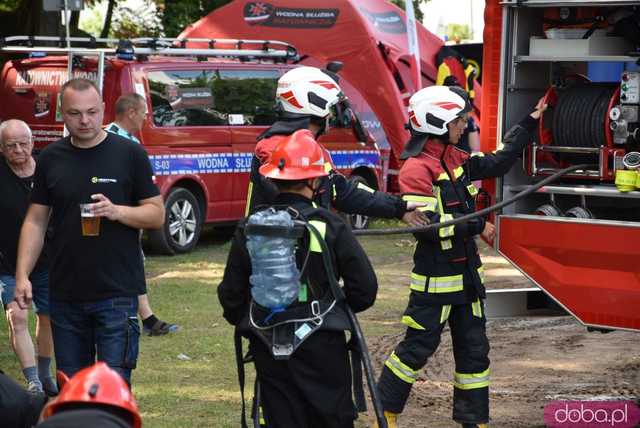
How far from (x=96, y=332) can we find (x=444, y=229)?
1.90 meters

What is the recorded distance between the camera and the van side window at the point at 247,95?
1461 cm

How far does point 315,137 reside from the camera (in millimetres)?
6336

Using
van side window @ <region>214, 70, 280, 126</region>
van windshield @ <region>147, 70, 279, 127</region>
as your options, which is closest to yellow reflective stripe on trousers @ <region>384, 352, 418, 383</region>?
van windshield @ <region>147, 70, 279, 127</region>

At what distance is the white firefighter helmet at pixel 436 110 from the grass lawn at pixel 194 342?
80.1 inches

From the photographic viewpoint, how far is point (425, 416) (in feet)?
24.0

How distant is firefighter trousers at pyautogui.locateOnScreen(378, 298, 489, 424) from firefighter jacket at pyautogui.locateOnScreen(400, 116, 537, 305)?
3.2 inches

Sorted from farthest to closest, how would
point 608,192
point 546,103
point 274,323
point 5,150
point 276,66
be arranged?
point 276,66, point 5,150, point 546,103, point 608,192, point 274,323

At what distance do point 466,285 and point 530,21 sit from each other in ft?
5.41

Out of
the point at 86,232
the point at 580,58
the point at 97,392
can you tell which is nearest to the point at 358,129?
the point at 580,58

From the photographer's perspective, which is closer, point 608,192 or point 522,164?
point 608,192

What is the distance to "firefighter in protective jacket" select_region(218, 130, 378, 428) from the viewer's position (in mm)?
4863

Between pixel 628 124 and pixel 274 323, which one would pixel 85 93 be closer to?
pixel 274 323

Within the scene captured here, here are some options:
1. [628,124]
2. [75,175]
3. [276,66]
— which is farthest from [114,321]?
[276,66]

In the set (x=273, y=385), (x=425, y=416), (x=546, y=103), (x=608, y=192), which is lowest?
(x=425, y=416)
